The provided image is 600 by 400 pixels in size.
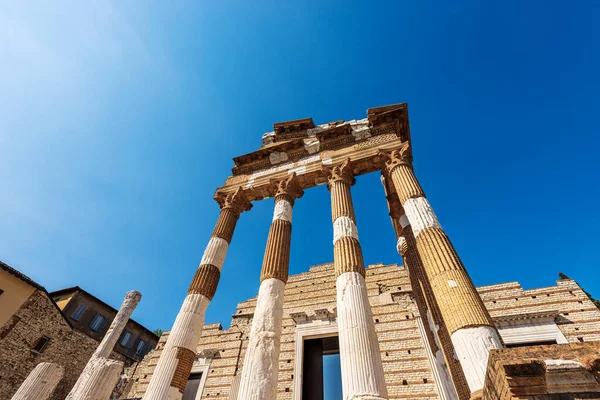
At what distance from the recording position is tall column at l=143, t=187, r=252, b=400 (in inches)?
256

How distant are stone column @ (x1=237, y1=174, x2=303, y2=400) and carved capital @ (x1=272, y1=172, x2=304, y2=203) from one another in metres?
0.04

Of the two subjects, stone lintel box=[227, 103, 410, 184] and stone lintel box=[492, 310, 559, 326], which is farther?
stone lintel box=[227, 103, 410, 184]

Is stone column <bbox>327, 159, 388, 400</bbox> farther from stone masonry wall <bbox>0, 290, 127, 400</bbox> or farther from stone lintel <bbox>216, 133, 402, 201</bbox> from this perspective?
stone masonry wall <bbox>0, 290, 127, 400</bbox>

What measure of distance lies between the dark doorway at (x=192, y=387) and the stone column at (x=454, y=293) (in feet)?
37.7

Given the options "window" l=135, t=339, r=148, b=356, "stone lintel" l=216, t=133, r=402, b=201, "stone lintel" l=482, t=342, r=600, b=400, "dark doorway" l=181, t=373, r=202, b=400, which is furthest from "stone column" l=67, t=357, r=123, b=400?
"window" l=135, t=339, r=148, b=356

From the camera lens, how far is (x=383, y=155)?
9.80 metres

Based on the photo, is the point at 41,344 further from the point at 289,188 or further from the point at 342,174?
the point at 342,174

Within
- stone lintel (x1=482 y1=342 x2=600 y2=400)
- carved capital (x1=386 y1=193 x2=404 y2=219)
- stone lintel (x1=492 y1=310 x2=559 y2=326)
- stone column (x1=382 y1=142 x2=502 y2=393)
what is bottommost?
stone lintel (x1=482 y1=342 x2=600 y2=400)

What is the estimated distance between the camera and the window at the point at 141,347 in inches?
1138

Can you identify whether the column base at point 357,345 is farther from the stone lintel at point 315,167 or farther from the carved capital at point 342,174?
the stone lintel at point 315,167

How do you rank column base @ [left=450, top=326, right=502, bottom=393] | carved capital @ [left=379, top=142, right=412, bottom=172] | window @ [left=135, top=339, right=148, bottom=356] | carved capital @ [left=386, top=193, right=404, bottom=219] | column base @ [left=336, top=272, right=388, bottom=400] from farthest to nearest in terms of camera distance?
window @ [left=135, top=339, right=148, bottom=356]
carved capital @ [left=386, top=193, right=404, bottom=219]
carved capital @ [left=379, top=142, right=412, bottom=172]
column base @ [left=336, top=272, right=388, bottom=400]
column base @ [left=450, top=326, right=502, bottom=393]

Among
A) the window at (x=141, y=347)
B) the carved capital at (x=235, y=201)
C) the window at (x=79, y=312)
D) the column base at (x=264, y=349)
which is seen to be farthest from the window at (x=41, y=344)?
the column base at (x=264, y=349)

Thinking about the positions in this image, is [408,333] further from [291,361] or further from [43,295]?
[43,295]

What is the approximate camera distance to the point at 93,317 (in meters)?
27.2
